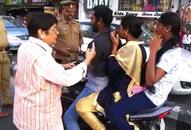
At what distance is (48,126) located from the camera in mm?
2781

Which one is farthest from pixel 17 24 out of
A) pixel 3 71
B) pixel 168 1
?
pixel 3 71

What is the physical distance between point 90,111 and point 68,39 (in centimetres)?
127

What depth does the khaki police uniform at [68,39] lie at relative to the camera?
4.31 m

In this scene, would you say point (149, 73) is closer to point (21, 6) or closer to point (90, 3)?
point (90, 3)

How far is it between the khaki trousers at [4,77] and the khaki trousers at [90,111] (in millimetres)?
2650

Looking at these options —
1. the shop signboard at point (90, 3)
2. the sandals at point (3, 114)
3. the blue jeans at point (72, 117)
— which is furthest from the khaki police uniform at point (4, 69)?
the shop signboard at point (90, 3)

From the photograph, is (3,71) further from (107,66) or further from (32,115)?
(32,115)

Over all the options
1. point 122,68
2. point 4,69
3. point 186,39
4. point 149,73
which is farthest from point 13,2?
point 149,73

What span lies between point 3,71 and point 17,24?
7505 millimetres

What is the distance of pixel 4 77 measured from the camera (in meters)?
5.93

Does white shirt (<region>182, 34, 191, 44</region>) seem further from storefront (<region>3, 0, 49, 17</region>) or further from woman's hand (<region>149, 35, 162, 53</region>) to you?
storefront (<region>3, 0, 49, 17</region>)

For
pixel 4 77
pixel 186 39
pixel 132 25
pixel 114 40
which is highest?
pixel 132 25

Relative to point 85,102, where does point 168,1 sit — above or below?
above

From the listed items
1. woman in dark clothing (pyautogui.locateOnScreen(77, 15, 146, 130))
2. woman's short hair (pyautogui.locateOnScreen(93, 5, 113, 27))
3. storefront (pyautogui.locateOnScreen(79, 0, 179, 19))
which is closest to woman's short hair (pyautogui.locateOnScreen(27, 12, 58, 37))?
woman in dark clothing (pyautogui.locateOnScreen(77, 15, 146, 130))
